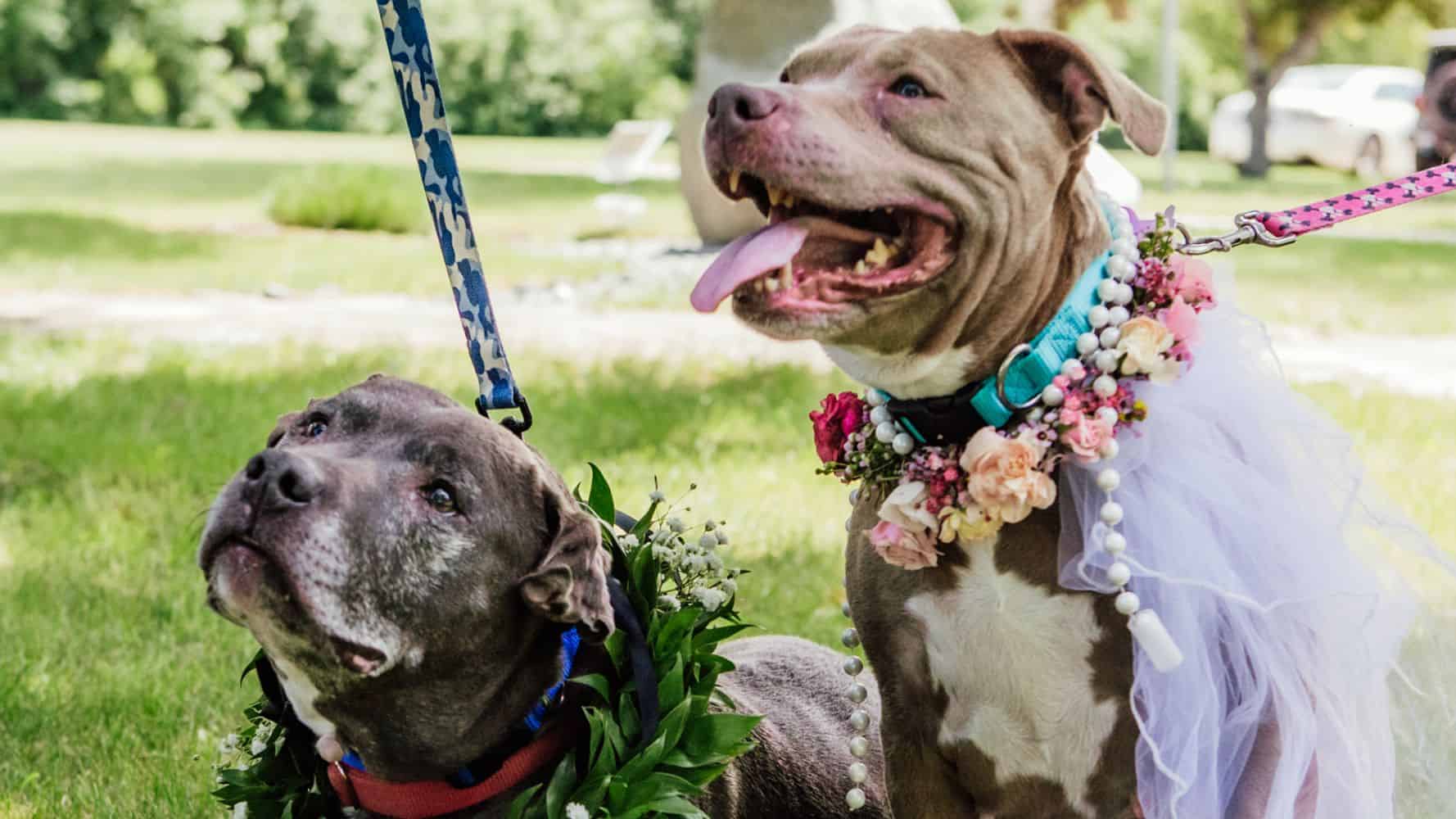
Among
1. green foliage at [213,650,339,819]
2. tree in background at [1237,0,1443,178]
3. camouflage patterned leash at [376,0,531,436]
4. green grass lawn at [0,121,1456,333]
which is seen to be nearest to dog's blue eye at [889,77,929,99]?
camouflage patterned leash at [376,0,531,436]

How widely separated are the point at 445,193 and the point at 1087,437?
1359mm

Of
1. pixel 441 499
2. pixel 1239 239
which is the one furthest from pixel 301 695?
pixel 1239 239

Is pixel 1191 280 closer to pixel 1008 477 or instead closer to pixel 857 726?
pixel 1008 477

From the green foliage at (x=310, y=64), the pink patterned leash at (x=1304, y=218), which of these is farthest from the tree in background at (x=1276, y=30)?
the pink patterned leash at (x=1304, y=218)

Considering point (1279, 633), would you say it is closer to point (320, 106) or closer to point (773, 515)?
point (773, 515)

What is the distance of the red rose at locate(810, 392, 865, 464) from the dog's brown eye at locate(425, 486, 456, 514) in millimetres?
777

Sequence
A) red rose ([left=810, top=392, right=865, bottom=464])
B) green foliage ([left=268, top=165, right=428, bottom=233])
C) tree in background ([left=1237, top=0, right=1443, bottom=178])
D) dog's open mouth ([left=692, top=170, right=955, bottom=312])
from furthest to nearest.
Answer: tree in background ([left=1237, top=0, right=1443, bottom=178]) < green foliage ([left=268, top=165, right=428, bottom=233]) < red rose ([left=810, top=392, right=865, bottom=464]) < dog's open mouth ([left=692, top=170, right=955, bottom=312])

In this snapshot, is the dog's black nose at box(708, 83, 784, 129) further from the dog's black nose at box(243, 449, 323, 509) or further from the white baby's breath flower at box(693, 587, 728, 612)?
the white baby's breath flower at box(693, 587, 728, 612)

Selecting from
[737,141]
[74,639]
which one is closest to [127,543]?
[74,639]

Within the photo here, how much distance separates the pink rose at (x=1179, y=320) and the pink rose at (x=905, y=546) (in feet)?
1.95

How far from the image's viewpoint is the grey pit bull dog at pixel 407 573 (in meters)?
2.69

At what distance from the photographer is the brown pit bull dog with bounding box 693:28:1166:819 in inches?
111

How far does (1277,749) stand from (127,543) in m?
4.33

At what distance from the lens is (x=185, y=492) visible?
21.7 feet
